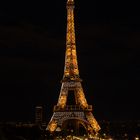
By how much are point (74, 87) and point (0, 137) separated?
46566 millimetres

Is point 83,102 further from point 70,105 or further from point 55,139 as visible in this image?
point 55,139

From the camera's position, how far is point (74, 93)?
119 meters

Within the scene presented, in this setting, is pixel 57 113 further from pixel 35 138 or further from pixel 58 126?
pixel 35 138

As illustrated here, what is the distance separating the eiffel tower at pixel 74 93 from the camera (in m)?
116

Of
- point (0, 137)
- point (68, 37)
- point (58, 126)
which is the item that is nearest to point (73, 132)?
point (58, 126)

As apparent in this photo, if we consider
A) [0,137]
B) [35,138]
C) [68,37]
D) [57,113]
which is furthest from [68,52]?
[0,137]

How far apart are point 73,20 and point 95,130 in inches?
663

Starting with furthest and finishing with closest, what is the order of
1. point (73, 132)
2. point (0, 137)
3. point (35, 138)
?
point (73, 132), point (35, 138), point (0, 137)

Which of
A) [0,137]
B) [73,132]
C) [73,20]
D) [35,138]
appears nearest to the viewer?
[0,137]

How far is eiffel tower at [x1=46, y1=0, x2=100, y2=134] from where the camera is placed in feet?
379

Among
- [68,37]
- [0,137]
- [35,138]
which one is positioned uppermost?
[68,37]

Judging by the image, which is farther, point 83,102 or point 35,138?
point 83,102

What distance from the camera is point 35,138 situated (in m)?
104

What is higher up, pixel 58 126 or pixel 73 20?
pixel 73 20
